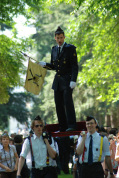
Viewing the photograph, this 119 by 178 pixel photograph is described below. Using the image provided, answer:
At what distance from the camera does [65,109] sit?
901 cm

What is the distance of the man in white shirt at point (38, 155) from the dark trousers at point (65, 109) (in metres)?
0.88

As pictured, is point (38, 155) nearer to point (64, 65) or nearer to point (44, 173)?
point (44, 173)

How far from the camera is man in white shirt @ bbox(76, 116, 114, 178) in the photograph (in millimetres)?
8195

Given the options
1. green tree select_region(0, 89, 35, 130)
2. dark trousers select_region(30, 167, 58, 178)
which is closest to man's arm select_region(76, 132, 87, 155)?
dark trousers select_region(30, 167, 58, 178)

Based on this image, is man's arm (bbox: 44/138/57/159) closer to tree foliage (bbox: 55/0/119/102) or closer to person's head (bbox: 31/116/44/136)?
person's head (bbox: 31/116/44/136)

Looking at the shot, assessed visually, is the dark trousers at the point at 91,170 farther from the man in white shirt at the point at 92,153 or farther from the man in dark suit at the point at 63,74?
the man in dark suit at the point at 63,74

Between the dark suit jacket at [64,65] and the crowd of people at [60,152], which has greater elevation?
the dark suit jacket at [64,65]

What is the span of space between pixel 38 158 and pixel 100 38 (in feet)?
52.4

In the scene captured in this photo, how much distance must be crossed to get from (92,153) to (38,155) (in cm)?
99

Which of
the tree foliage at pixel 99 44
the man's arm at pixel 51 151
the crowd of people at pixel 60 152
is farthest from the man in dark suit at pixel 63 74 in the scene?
the tree foliage at pixel 99 44

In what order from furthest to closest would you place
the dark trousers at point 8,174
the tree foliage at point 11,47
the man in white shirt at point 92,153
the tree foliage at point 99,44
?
the tree foliage at point 99,44 → the tree foliage at point 11,47 → the dark trousers at point 8,174 → the man in white shirt at point 92,153

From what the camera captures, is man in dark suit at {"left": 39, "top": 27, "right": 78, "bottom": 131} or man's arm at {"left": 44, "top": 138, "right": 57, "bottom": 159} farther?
man in dark suit at {"left": 39, "top": 27, "right": 78, "bottom": 131}

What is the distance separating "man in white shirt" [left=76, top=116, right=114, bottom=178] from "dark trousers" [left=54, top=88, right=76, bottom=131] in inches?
23.6

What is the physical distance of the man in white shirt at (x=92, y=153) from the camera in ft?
A: 26.9
